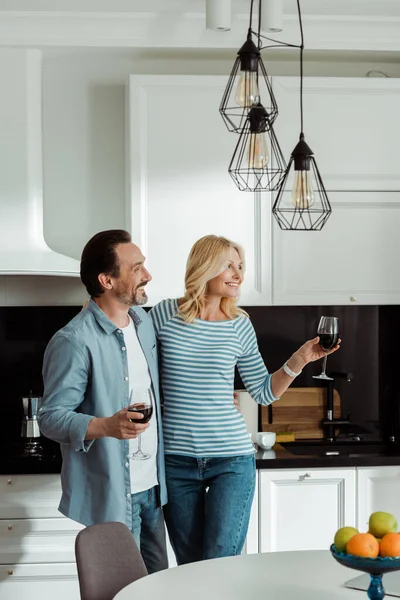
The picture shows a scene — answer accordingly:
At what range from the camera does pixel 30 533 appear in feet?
11.7

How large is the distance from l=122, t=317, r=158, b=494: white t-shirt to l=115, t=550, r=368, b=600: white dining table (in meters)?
0.54

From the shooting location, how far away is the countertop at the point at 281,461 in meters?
3.55

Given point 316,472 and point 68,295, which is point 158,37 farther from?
point 316,472

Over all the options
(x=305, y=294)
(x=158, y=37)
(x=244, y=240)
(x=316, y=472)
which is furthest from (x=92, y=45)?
(x=316, y=472)

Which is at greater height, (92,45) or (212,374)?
(92,45)

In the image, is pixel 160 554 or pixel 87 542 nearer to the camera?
pixel 87 542

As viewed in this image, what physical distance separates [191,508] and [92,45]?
81.2 inches

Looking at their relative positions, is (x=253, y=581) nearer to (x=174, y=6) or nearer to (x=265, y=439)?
(x=265, y=439)

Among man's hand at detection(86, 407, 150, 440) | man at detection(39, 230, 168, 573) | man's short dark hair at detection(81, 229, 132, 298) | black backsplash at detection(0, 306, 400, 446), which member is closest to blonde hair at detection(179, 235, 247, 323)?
man at detection(39, 230, 168, 573)

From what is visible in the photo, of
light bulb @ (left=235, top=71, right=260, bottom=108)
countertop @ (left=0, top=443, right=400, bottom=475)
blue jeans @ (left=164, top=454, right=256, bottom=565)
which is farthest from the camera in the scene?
countertop @ (left=0, top=443, right=400, bottom=475)

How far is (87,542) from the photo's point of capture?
2.21m

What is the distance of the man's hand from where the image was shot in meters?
2.29

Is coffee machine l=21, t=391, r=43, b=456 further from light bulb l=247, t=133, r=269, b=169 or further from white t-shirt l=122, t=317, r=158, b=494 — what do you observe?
light bulb l=247, t=133, r=269, b=169

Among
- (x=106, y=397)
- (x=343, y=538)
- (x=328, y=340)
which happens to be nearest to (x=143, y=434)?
(x=106, y=397)
